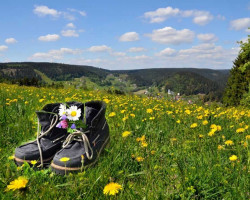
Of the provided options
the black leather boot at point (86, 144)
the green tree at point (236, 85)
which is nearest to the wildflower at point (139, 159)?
the black leather boot at point (86, 144)

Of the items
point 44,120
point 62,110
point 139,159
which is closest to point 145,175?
point 139,159

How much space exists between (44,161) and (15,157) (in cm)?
30

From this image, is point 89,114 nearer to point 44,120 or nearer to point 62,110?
point 62,110

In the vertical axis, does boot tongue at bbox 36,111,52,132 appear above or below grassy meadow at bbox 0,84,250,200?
above

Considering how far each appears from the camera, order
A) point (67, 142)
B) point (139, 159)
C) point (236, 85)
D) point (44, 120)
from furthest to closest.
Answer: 1. point (236, 85)
2. point (44, 120)
3. point (67, 142)
4. point (139, 159)

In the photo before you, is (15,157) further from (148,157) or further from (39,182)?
(148,157)

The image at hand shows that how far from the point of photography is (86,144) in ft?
8.30

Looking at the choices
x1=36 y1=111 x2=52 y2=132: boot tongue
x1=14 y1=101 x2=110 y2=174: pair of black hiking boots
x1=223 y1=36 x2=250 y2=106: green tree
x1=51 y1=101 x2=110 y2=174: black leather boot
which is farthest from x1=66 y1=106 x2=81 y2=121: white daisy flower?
x1=223 y1=36 x2=250 y2=106: green tree

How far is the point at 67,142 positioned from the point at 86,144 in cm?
27

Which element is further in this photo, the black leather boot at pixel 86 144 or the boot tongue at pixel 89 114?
the boot tongue at pixel 89 114

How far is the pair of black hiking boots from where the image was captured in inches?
95.0

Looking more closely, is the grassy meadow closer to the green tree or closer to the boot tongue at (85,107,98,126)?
the boot tongue at (85,107,98,126)

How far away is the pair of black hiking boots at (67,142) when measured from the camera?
241 centimetres

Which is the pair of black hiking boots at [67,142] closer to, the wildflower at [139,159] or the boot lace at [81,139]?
the boot lace at [81,139]
